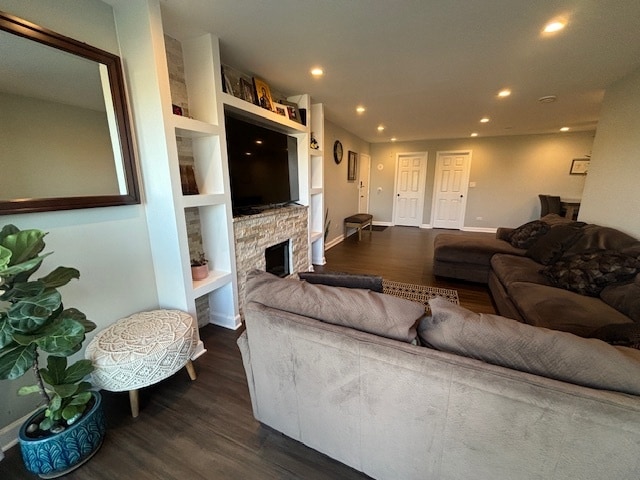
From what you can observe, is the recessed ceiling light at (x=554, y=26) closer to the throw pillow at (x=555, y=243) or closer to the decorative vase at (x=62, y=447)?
the throw pillow at (x=555, y=243)

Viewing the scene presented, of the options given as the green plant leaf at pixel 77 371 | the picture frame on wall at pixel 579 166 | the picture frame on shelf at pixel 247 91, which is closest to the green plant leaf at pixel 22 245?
the green plant leaf at pixel 77 371

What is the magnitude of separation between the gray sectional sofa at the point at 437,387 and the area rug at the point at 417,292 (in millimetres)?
2070

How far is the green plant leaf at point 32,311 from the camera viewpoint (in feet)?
3.26

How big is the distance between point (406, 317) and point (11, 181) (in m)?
1.98

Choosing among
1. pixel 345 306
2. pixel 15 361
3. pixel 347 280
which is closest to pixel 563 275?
pixel 347 280

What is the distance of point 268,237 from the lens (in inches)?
110

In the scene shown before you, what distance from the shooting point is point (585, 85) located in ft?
9.38

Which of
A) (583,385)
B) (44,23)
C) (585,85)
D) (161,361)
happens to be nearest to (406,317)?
(583,385)

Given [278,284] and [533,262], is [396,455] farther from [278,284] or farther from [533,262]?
[533,262]

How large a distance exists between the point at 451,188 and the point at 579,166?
2.53 metres

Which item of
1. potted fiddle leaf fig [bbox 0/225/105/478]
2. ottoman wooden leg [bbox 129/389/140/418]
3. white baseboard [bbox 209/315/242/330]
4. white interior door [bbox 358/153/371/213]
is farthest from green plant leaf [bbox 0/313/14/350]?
white interior door [bbox 358/153/371/213]

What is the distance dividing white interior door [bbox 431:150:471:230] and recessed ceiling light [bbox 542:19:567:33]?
5.12 m

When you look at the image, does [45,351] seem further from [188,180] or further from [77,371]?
[188,180]

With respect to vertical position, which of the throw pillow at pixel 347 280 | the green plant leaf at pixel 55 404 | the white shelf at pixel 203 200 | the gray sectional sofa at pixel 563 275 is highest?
the white shelf at pixel 203 200
